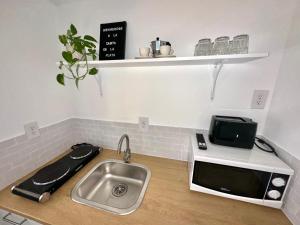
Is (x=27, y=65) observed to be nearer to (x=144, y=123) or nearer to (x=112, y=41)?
(x=112, y=41)

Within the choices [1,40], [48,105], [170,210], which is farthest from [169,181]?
[1,40]

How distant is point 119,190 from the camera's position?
1068mm

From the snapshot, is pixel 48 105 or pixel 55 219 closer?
pixel 55 219

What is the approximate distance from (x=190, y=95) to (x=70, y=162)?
111cm

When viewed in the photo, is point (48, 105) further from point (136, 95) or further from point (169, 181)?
point (169, 181)

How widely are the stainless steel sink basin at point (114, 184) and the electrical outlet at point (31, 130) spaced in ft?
1.67

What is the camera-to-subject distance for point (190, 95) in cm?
106

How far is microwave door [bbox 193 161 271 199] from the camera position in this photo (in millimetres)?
738

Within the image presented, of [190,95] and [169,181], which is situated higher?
[190,95]

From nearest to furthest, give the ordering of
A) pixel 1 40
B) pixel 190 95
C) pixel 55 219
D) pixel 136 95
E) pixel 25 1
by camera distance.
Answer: pixel 55 219 < pixel 1 40 < pixel 25 1 < pixel 190 95 < pixel 136 95

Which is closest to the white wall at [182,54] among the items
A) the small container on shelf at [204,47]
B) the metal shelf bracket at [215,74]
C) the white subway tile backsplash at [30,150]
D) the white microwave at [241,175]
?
the metal shelf bracket at [215,74]

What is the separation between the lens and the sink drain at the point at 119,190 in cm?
104

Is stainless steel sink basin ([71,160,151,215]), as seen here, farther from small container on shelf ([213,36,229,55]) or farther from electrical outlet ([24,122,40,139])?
small container on shelf ([213,36,229,55])

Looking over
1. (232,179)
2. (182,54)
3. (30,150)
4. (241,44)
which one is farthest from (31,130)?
(241,44)
